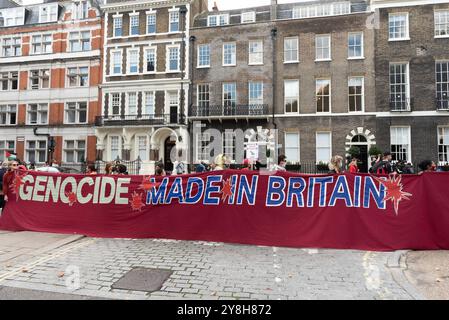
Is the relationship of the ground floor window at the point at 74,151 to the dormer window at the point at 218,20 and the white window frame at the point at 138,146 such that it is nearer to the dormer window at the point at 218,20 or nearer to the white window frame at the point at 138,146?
the white window frame at the point at 138,146

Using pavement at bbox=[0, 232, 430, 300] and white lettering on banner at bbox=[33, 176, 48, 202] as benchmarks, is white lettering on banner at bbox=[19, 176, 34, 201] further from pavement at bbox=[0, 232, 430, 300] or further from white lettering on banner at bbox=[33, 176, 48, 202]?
pavement at bbox=[0, 232, 430, 300]

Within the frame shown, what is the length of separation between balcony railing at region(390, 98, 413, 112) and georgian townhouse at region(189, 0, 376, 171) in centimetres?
136

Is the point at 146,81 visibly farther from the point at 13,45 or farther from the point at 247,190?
the point at 247,190

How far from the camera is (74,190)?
8.25 meters

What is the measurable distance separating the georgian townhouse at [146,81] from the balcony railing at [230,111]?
49.5 inches

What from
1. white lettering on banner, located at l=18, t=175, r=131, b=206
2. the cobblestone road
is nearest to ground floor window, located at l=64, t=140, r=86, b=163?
white lettering on banner, located at l=18, t=175, r=131, b=206

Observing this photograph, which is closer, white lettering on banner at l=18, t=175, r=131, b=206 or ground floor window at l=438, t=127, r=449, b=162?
white lettering on banner at l=18, t=175, r=131, b=206


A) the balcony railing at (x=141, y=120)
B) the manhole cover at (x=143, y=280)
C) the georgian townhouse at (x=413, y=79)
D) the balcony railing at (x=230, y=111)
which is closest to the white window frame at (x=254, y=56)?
the balcony railing at (x=230, y=111)

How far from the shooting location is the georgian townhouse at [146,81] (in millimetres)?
26938

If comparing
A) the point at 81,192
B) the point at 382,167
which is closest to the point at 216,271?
the point at 81,192

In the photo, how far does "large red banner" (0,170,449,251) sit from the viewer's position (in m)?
6.68
